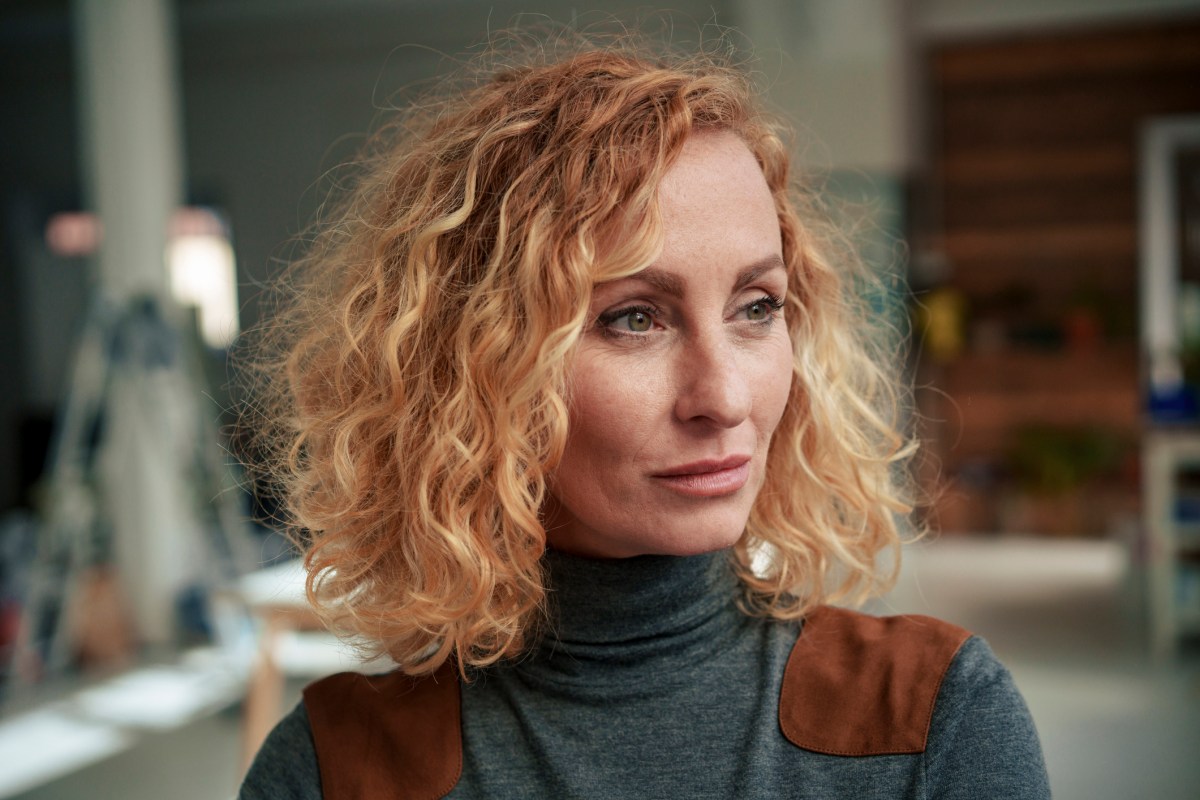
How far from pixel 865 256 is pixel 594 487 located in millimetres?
3667

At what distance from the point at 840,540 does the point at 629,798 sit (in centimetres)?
33

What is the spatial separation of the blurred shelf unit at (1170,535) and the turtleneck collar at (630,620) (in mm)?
4009

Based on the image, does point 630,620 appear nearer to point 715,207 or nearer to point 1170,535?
point 715,207

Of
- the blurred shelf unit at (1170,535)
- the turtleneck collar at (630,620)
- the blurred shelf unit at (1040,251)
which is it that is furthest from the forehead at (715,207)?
the blurred shelf unit at (1040,251)

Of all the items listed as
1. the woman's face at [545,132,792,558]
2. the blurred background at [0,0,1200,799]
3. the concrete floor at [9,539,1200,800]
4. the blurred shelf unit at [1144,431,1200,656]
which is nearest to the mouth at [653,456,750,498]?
the woman's face at [545,132,792,558]

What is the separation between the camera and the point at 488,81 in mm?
1085

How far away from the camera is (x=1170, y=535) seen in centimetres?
452

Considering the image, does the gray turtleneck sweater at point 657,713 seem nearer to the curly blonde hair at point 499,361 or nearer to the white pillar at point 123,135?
the curly blonde hair at point 499,361

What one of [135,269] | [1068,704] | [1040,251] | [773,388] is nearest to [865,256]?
[1068,704]

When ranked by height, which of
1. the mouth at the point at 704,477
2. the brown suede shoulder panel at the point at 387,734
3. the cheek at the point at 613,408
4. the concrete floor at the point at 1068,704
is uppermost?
the cheek at the point at 613,408

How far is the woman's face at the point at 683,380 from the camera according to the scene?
904mm

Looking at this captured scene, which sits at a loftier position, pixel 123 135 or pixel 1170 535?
pixel 123 135

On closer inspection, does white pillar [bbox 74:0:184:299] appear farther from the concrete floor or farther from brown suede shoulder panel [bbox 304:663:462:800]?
brown suede shoulder panel [bbox 304:663:462:800]

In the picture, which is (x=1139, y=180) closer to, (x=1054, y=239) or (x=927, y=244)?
(x=1054, y=239)
